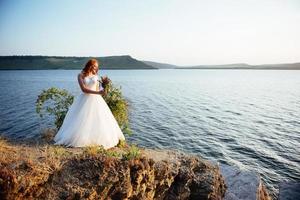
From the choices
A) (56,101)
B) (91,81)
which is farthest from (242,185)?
(56,101)

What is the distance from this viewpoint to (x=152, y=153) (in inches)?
450

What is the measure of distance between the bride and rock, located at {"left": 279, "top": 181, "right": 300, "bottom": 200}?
11647mm

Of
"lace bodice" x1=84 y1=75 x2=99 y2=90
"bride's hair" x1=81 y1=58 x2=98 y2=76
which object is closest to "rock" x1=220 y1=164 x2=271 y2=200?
"lace bodice" x1=84 y1=75 x2=99 y2=90

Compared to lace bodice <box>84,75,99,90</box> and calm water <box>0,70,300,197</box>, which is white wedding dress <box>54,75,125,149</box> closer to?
lace bodice <box>84,75,99,90</box>

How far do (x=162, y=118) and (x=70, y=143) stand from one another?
23230 mm

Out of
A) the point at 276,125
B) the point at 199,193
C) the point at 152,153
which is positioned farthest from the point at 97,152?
the point at 276,125

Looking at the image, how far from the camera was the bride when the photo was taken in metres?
10.7

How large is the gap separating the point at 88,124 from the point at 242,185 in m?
8.73

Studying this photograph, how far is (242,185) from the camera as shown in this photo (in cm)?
1412

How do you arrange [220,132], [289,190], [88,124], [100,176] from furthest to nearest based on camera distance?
[220,132], [289,190], [88,124], [100,176]

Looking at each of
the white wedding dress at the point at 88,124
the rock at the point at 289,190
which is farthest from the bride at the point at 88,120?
the rock at the point at 289,190

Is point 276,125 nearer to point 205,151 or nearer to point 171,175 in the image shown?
point 205,151

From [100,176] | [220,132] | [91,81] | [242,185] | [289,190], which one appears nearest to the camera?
[100,176]

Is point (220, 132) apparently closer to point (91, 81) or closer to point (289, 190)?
point (289, 190)
